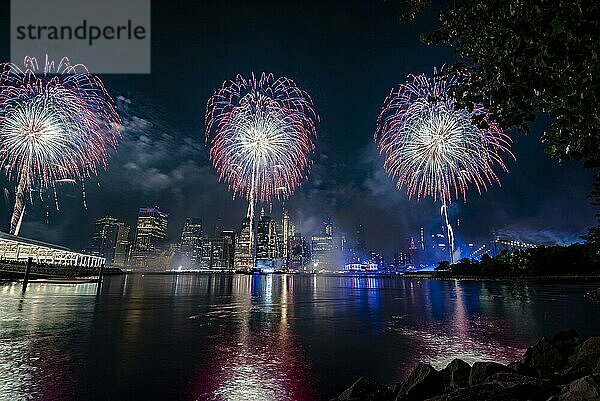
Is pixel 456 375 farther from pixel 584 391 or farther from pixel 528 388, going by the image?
pixel 584 391

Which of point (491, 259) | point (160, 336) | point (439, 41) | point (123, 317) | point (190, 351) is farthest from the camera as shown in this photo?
point (491, 259)

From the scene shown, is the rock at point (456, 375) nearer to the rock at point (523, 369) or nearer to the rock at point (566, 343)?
the rock at point (523, 369)

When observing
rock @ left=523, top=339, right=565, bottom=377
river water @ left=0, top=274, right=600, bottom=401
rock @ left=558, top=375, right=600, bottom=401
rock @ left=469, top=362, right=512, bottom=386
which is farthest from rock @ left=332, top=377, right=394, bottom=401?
rock @ left=523, top=339, right=565, bottom=377

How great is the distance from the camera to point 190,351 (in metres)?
17.5

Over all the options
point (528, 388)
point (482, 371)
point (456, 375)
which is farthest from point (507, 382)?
point (456, 375)

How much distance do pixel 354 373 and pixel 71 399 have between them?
864 centimetres

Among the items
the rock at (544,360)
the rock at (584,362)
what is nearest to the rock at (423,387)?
the rock at (584,362)

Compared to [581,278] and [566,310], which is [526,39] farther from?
[581,278]

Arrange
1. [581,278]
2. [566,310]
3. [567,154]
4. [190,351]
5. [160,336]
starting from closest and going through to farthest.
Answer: [567,154] → [190,351] → [160,336] → [566,310] → [581,278]

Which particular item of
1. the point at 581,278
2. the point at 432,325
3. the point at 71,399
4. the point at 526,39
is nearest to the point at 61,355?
the point at 71,399

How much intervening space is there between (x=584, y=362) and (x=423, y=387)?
4.15 meters

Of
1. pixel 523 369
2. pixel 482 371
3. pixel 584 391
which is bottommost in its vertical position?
pixel 523 369

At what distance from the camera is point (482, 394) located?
22.5ft

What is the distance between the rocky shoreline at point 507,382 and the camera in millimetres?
6781
